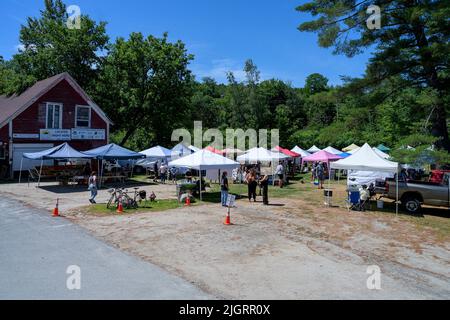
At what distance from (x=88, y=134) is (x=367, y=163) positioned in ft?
75.6

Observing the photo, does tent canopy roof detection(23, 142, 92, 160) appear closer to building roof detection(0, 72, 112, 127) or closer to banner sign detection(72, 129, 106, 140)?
building roof detection(0, 72, 112, 127)

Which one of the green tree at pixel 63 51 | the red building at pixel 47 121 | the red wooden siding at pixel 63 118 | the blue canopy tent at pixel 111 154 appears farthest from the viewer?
the green tree at pixel 63 51

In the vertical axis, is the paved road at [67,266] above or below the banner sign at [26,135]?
below

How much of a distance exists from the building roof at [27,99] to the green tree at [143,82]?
21.7 feet

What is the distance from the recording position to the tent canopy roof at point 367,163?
17.0m

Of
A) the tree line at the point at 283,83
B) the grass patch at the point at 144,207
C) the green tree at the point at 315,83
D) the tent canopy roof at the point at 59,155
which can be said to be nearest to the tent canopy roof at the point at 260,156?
the tree line at the point at 283,83

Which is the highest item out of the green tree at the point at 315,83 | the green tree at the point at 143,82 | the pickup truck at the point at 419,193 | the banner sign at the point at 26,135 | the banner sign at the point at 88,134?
the green tree at the point at 315,83

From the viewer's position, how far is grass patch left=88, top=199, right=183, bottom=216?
49.4ft

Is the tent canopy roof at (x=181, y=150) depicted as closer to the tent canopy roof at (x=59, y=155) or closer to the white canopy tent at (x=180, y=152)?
the white canopy tent at (x=180, y=152)

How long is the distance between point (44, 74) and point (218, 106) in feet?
125

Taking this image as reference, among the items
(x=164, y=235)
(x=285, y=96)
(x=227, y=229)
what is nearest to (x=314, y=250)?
(x=227, y=229)
